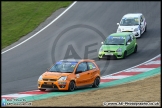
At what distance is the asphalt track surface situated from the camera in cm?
2549

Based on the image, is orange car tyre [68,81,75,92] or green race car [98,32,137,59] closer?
orange car tyre [68,81,75,92]

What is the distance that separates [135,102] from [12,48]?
16133mm

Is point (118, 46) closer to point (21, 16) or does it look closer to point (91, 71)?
point (91, 71)

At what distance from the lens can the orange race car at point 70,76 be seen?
67.4ft

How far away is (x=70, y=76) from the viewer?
68.2ft

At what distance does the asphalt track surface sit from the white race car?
0.51 m

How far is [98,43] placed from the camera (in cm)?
3306

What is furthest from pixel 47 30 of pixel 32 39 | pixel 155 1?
pixel 155 1

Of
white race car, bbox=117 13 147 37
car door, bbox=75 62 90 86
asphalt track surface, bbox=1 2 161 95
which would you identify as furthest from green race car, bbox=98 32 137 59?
car door, bbox=75 62 90 86

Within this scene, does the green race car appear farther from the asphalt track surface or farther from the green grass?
the green grass

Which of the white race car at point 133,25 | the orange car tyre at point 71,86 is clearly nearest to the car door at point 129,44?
the white race car at point 133,25

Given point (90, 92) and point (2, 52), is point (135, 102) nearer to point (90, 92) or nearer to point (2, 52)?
point (90, 92)

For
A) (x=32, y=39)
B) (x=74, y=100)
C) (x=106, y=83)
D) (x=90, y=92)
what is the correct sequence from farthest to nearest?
(x=32, y=39), (x=106, y=83), (x=90, y=92), (x=74, y=100)

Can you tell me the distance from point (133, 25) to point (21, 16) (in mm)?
9661
